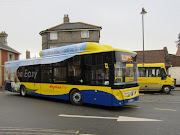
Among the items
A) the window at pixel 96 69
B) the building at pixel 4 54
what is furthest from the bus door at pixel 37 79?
the building at pixel 4 54

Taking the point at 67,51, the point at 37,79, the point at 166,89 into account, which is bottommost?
the point at 166,89

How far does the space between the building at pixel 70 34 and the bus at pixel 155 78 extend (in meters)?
15.9

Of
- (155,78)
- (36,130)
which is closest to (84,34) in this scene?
(155,78)

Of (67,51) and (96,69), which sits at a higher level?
(67,51)

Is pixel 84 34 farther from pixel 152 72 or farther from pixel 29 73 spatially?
pixel 29 73

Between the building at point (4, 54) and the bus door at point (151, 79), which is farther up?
the building at point (4, 54)

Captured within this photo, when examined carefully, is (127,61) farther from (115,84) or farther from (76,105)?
(76,105)

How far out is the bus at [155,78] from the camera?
14078 mm

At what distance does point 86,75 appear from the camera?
8023 mm

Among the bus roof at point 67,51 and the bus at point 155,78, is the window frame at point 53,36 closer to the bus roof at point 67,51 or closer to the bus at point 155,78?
the bus roof at point 67,51

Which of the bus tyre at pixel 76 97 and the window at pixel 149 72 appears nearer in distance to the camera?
the bus tyre at pixel 76 97

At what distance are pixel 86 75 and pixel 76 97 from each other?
150cm

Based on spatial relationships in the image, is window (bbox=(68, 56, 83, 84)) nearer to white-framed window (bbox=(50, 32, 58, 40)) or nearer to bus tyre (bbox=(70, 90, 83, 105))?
bus tyre (bbox=(70, 90, 83, 105))

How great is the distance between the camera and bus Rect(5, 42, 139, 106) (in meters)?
7.16
